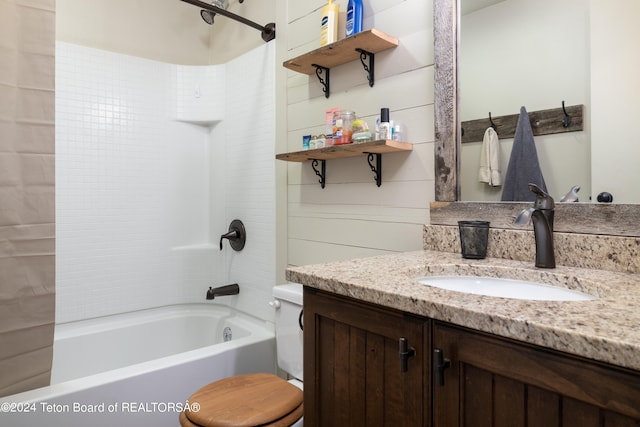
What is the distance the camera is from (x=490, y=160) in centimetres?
127

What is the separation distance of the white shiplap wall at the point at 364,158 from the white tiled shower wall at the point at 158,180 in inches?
10.8

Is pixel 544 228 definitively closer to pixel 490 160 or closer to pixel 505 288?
pixel 505 288

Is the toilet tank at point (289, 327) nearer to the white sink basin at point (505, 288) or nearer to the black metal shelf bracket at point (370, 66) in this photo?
the white sink basin at point (505, 288)

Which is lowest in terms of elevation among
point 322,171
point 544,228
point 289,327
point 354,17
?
point 289,327

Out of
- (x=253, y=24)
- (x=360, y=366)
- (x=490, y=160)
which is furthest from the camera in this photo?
(x=253, y=24)

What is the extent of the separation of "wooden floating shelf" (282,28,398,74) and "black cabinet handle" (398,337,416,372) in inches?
44.6

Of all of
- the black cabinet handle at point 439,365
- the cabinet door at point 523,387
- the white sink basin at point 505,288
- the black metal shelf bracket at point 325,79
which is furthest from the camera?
the black metal shelf bracket at point 325,79

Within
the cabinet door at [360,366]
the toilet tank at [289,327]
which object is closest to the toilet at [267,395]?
the toilet tank at [289,327]

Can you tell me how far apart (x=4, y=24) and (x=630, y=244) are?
6.07ft

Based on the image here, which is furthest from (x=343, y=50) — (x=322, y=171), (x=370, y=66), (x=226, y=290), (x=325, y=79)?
(x=226, y=290)

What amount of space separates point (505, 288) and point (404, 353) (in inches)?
17.0

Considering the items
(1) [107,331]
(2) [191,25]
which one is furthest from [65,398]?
(2) [191,25]

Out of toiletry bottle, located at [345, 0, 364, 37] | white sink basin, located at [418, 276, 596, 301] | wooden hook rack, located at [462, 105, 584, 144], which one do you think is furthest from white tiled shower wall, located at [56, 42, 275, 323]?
white sink basin, located at [418, 276, 596, 301]

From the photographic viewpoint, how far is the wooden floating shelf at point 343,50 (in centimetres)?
146
